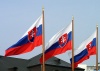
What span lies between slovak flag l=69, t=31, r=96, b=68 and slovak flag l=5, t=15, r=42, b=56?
5.07 meters

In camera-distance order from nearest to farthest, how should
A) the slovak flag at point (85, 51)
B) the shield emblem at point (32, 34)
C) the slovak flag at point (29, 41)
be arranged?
the slovak flag at point (29, 41)
the shield emblem at point (32, 34)
the slovak flag at point (85, 51)

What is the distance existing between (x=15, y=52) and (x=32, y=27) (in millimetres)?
2746

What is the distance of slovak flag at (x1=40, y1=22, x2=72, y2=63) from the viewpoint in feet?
94.3

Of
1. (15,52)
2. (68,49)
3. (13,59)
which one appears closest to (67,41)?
(68,49)

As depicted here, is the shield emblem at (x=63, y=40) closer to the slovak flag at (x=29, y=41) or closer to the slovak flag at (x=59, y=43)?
the slovak flag at (x=59, y=43)

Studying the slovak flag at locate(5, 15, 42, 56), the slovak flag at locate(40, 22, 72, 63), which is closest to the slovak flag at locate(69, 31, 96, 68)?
the slovak flag at locate(40, 22, 72, 63)

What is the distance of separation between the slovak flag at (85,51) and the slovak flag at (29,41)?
507 centimetres

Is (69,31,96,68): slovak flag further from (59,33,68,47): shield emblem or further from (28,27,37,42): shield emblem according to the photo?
(28,27,37,42): shield emblem

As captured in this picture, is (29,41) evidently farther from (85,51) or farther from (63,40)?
(85,51)

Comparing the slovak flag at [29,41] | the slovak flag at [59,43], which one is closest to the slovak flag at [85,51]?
the slovak flag at [59,43]

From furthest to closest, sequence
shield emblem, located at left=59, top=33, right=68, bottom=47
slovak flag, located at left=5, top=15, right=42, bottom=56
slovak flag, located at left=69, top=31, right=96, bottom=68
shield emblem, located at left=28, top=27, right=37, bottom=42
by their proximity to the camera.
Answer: slovak flag, located at left=69, top=31, right=96, bottom=68 → shield emblem, located at left=59, top=33, right=68, bottom=47 → shield emblem, located at left=28, top=27, right=37, bottom=42 → slovak flag, located at left=5, top=15, right=42, bottom=56

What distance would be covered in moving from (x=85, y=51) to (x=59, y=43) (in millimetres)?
3578

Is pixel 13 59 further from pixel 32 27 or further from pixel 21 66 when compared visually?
pixel 32 27

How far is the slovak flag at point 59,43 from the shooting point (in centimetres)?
2873
